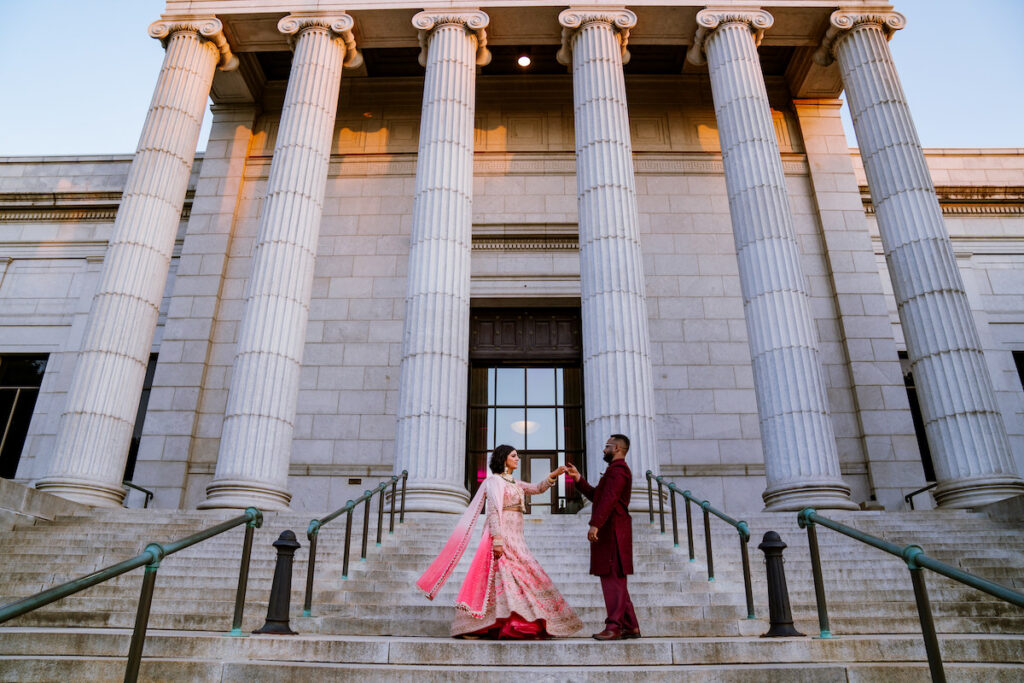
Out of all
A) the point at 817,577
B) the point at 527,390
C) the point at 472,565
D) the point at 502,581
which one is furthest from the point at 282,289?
the point at 817,577

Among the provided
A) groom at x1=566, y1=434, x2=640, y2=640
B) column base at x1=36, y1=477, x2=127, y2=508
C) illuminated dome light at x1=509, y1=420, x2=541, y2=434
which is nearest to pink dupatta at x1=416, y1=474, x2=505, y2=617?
groom at x1=566, y1=434, x2=640, y2=640

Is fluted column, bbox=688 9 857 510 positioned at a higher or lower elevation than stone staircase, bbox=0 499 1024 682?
higher

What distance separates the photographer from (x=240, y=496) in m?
11.6

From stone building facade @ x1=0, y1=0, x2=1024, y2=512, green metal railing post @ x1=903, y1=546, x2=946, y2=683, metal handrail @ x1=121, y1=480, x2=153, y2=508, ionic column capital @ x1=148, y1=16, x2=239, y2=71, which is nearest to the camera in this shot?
green metal railing post @ x1=903, y1=546, x2=946, y2=683

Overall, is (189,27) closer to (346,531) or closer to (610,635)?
(346,531)

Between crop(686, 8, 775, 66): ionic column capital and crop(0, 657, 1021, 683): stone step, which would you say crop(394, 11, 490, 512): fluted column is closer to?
crop(686, 8, 775, 66): ionic column capital

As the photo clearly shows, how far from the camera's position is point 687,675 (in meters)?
4.97

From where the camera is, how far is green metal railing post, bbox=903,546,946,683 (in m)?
4.34

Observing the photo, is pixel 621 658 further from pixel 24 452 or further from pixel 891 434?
pixel 24 452

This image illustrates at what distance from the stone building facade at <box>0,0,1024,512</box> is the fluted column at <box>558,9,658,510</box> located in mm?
58

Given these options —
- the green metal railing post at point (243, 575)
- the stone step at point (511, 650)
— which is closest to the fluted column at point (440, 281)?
the green metal railing post at point (243, 575)

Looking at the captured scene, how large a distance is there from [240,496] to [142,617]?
7.34 m

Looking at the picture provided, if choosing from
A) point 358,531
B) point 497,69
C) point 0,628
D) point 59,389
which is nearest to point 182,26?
point 497,69

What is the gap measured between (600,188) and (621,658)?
33.6ft
